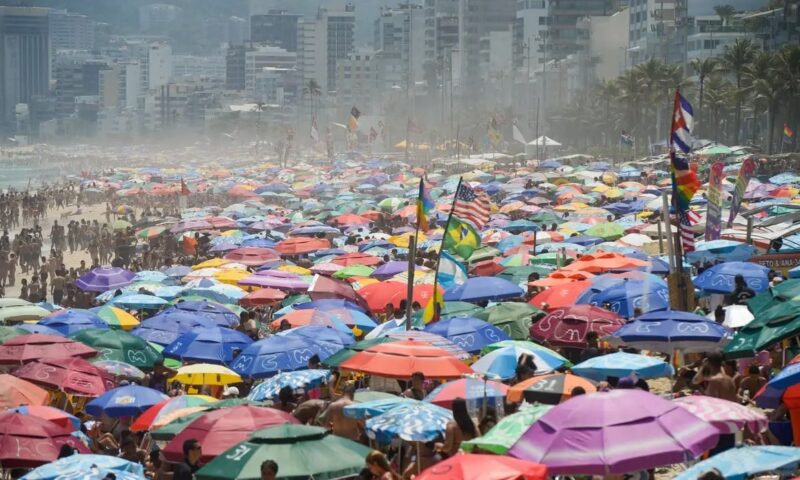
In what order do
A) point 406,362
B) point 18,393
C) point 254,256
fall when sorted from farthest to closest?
point 254,256 → point 18,393 → point 406,362

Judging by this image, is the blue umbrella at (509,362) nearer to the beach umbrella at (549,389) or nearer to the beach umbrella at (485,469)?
the beach umbrella at (549,389)

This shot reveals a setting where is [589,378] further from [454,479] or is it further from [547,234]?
[547,234]

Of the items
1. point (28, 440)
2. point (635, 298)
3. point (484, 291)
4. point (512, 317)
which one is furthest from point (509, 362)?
point (484, 291)

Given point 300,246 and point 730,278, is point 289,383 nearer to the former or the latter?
point 730,278

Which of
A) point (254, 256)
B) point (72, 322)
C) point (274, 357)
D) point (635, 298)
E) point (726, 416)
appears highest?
point (726, 416)

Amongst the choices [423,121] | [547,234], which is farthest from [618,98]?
[423,121]

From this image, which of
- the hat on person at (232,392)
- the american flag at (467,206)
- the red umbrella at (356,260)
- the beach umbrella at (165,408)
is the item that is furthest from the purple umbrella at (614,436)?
the red umbrella at (356,260)
